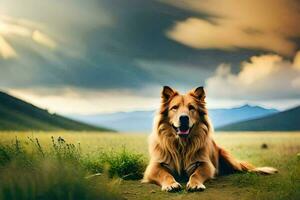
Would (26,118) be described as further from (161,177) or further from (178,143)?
(161,177)

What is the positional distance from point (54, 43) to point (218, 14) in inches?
76.2

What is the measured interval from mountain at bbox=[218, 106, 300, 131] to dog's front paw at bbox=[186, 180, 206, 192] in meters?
2.38

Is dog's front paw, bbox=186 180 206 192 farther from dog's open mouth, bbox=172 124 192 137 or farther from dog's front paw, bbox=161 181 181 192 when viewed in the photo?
dog's open mouth, bbox=172 124 192 137

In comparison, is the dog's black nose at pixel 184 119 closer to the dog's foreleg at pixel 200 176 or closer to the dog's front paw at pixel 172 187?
the dog's foreleg at pixel 200 176

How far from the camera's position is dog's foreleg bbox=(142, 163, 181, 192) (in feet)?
18.2

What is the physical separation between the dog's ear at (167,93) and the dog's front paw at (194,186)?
2.97 ft

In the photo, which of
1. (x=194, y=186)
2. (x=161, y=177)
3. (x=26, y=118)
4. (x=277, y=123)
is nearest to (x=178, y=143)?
(x=161, y=177)

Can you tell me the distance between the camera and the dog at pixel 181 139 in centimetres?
593

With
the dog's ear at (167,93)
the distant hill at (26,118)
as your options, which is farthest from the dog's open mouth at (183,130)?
the distant hill at (26,118)

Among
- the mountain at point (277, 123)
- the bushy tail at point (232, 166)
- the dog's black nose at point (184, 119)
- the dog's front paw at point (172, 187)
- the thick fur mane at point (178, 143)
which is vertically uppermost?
the mountain at point (277, 123)

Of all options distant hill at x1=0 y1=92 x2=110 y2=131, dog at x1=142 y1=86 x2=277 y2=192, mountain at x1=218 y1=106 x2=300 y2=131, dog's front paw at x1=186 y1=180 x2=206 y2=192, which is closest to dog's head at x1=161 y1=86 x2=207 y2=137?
dog at x1=142 y1=86 x2=277 y2=192

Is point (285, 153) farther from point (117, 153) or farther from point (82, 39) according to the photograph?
point (82, 39)

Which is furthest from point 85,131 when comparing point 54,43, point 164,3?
point 164,3

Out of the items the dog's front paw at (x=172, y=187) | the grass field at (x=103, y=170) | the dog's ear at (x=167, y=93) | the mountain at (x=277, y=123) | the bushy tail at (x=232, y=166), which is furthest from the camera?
the mountain at (x=277, y=123)
